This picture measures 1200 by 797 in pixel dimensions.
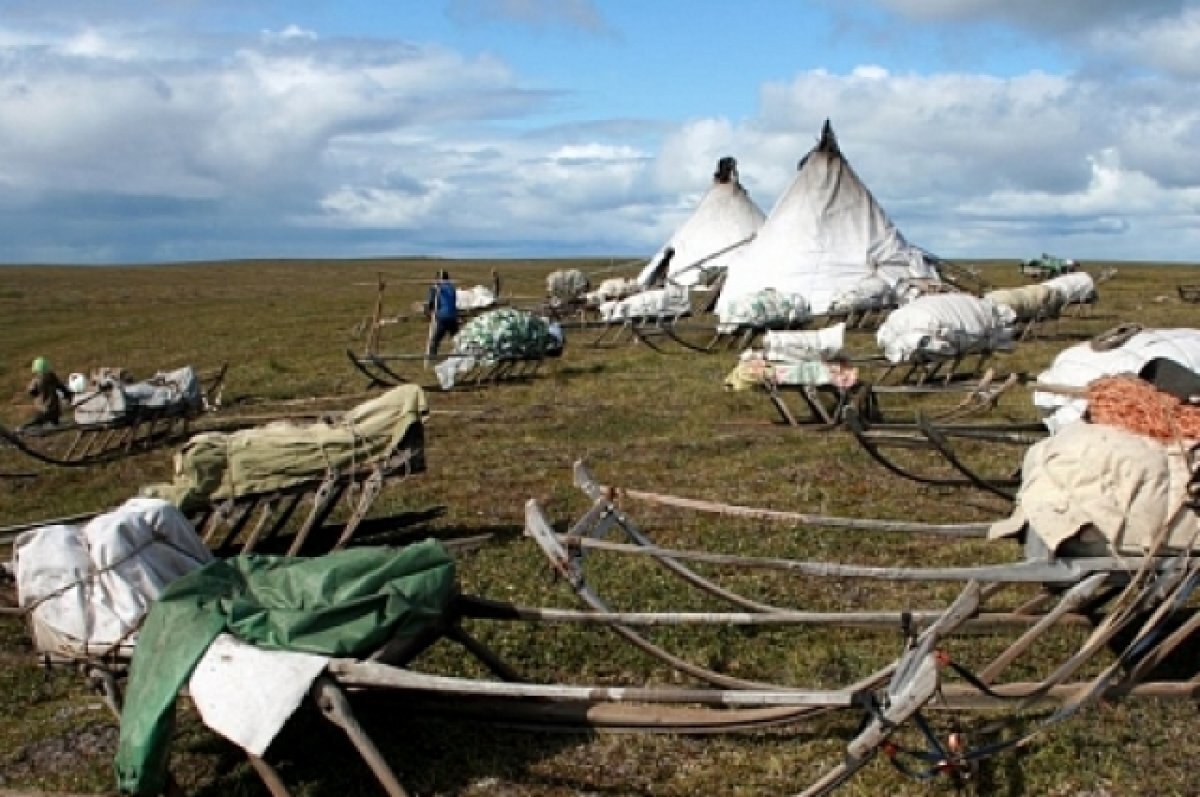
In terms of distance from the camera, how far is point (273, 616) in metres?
5.37

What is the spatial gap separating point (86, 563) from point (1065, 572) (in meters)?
4.62

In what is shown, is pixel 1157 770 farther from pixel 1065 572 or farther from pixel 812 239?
pixel 812 239

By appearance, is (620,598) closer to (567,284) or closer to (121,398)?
(121,398)

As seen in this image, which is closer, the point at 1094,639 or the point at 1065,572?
the point at 1094,639

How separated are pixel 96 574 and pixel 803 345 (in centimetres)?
1210

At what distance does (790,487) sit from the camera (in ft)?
38.8

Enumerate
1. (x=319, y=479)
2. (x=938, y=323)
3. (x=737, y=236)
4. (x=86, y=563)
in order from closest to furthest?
(x=86, y=563), (x=319, y=479), (x=938, y=323), (x=737, y=236)

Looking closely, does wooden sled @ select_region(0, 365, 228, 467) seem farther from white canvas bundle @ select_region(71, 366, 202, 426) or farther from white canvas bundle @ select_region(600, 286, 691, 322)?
white canvas bundle @ select_region(600, 286, 691, 322)

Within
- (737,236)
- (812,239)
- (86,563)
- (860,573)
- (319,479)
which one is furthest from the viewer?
(737,236)

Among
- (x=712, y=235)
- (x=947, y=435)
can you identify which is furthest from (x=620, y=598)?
(x=712, y=235)

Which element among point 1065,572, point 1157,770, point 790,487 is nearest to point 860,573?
point 1065,572

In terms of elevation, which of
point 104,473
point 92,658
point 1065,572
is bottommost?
point 104,473

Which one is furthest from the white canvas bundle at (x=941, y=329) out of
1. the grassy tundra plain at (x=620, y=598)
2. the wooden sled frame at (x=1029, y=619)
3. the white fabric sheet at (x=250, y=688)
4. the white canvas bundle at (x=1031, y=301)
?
the white fabric sheet at (x=250, y=688)

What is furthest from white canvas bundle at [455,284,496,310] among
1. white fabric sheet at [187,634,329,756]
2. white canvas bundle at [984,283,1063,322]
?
white fabric sheet at [187,634,329,756]
